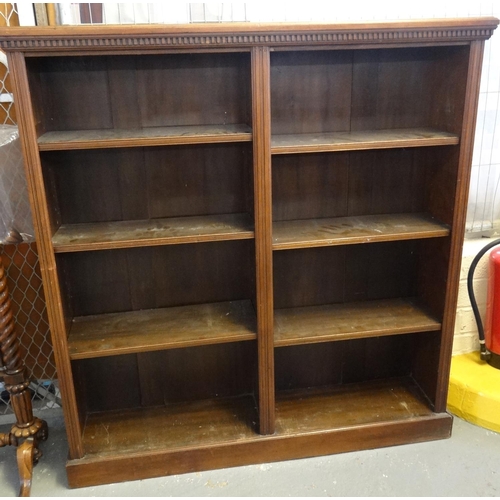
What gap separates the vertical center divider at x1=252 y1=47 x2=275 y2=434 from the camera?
5.17 ft

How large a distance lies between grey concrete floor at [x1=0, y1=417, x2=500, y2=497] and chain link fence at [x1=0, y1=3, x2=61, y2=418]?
28 centimetres

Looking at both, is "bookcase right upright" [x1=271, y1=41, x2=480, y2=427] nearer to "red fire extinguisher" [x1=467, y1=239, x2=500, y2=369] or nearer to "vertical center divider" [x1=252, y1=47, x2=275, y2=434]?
"vertical center divider" [x1=252, y1=47, x2=275, y2=434]

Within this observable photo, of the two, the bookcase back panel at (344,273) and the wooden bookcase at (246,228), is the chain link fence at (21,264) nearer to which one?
the wooden bookcase at (246,228)

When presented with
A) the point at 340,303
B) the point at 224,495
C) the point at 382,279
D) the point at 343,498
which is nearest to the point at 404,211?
the point at 382,279

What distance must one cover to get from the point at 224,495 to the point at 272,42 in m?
1.50

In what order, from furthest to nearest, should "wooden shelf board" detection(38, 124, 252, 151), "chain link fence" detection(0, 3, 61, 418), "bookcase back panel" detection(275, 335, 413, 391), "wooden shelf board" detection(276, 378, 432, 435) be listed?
1. "bookcase back panel" detection(275, 335, 413, 391)
2. "wooden shelf board" detection(276, 378, 432, 435)
3. "chain link fence" detection(0, 3, 61, 418)
4. "wooden shelf board" detection(38, 124, 252, 151)

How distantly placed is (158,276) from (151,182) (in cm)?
36

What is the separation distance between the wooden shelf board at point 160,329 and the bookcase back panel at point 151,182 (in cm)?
38

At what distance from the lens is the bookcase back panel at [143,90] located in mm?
1730

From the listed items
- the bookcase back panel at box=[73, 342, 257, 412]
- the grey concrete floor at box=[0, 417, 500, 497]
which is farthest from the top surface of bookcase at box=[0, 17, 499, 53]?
the grey concrete floor at box=[0, 417, 500, 497]

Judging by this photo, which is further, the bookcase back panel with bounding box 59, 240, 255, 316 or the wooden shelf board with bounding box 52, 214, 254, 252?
the bookcase back panel with bounding box 59, 240, 255, 316

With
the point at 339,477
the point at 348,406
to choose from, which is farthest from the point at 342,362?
the point at 339,477

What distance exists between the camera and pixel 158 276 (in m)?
2.00

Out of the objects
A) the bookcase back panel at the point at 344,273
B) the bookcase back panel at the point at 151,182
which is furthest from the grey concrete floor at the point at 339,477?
the bookcase back panel at the point at 151,182
